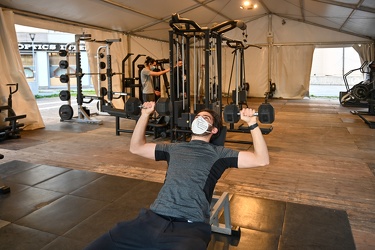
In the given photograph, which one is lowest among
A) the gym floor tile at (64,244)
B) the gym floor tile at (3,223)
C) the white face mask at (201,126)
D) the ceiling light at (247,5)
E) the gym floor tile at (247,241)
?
the gym floor tile at (247,241)

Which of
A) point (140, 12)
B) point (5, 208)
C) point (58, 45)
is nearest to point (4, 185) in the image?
point (5, 208)

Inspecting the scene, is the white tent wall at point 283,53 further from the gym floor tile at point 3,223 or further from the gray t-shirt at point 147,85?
the gym floor tile at point 3,223

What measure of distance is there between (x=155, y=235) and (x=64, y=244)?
0.88 metres

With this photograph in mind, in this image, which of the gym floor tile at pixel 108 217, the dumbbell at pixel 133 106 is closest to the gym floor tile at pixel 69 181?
the gym floor tile at pixel 108 217

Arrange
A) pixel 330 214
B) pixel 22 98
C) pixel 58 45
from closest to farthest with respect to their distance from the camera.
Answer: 1. pixel 330 214
2. pixel 22 98
3. pixel 58 45

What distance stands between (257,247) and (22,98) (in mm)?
4867

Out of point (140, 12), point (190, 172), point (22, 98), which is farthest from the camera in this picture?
point (140, 12)

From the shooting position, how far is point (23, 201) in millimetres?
2566

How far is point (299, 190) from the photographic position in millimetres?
2797

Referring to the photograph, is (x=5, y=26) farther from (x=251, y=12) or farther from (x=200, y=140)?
(x=251, y=12)

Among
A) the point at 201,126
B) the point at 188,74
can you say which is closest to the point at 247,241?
the point at 201,126

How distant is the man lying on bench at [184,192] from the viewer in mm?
1326

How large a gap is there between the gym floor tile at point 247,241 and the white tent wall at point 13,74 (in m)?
4.32

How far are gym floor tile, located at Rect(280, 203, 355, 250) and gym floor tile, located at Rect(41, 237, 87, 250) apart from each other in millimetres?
1158
